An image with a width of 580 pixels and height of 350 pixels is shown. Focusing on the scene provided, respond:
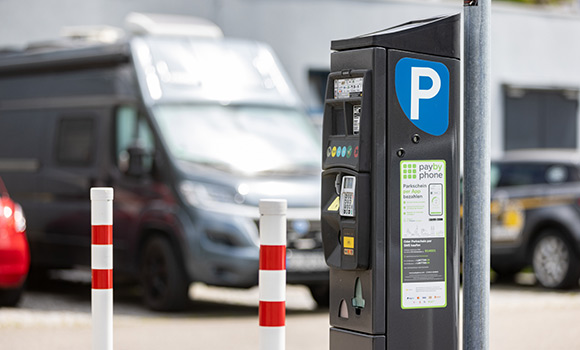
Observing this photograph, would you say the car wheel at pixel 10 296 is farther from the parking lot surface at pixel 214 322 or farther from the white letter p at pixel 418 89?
the white letter p at pixel 418 89

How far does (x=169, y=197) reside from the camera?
1107 centimetres

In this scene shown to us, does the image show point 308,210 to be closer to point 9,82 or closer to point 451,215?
point 9,82

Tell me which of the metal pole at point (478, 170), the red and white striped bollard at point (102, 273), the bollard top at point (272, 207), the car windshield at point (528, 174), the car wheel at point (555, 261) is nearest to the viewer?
the metal pole at point (478, 170)

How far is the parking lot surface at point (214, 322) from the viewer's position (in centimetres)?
908

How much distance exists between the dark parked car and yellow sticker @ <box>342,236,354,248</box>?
830 centimetres

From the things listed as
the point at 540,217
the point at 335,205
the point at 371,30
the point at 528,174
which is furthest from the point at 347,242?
the point at 371,30

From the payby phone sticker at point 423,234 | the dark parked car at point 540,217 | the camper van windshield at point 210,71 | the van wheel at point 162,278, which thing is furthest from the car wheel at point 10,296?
the payby phone sticker at point 423,234

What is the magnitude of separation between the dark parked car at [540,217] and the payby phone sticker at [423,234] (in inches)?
321

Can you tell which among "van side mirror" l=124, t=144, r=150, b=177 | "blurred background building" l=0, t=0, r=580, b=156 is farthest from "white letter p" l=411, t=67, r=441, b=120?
"blurred background building" l=0, t=0, r=580, b=156

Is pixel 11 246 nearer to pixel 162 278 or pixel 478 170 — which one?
pixel 162 278

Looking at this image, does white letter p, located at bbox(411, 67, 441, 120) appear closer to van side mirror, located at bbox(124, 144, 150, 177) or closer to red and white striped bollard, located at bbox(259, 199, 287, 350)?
red and white striped bollard, located at bbox(259, 199, 287, 350)

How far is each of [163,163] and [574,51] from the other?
1651 centimetres

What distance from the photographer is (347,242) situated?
17.3ft

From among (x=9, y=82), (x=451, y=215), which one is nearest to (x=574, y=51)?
(x=9, y=82)
